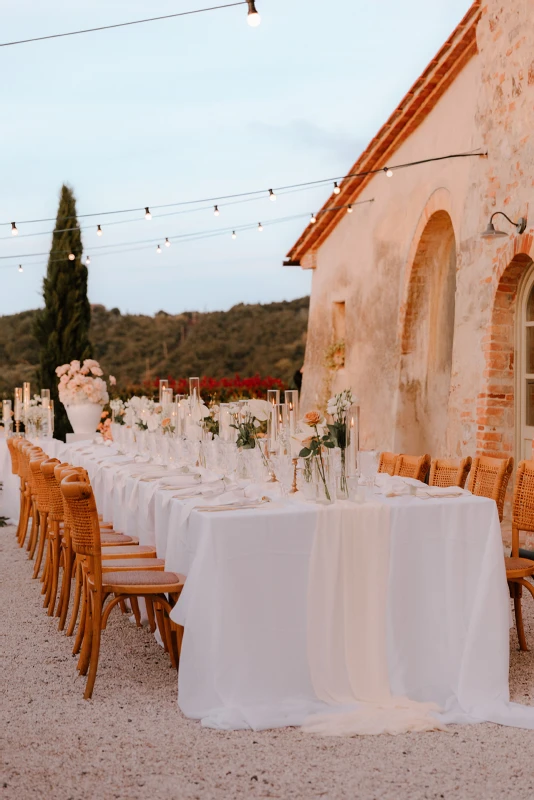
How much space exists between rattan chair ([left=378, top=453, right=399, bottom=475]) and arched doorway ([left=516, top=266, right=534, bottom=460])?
5.11ft

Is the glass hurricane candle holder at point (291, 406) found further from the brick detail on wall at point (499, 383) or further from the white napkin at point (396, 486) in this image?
the brick detail on wall at point (499, 383)

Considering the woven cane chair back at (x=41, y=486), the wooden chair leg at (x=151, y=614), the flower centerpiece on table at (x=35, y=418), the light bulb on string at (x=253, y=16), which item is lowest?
the wooden chair leg at (x=151, y=614)

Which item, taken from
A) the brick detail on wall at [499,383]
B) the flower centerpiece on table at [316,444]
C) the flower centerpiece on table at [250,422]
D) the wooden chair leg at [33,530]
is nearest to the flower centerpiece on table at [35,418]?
the wooden chair leg at [33,530]

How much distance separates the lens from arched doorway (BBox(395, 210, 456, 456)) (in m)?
9.21

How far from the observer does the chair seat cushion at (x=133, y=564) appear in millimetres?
4105

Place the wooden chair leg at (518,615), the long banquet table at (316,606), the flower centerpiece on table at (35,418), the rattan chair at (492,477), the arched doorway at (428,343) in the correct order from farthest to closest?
the flower centerpiece on table at (35,418) → the arched doorway at (428,343) → the rattan chair at (492,477) → the wooden chair leg at (518,615) → the long banquet table at (316,606)

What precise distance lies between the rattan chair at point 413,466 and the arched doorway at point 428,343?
12.3 feet

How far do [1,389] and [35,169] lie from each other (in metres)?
8.12

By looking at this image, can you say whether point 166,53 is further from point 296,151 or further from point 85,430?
point 296,151

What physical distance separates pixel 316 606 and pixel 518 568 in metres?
1.14

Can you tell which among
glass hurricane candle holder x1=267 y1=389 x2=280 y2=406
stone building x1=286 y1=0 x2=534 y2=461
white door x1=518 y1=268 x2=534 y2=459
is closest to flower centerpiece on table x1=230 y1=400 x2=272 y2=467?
glass hurricane candle holder x1=267 y1=389 x2=280 y2=406

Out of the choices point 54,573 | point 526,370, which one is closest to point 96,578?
point 54,573

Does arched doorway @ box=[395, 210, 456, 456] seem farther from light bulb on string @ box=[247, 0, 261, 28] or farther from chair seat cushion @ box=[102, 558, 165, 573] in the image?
chair seat cushion @ box=[102, 558, 165, 573]

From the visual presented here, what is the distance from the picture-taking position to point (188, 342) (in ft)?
89.8
